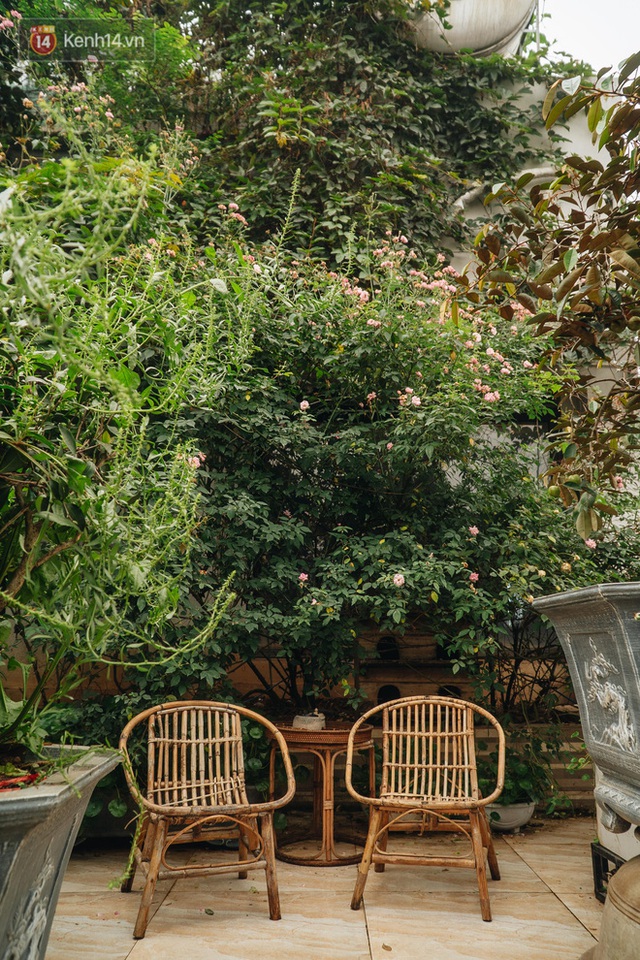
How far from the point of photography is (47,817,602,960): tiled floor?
2740 millimetres

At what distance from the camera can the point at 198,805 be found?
3.22 metres

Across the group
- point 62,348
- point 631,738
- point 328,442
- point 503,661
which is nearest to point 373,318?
point 328,442

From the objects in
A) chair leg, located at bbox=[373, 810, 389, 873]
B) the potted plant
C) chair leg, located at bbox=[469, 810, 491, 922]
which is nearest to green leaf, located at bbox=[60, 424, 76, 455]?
chair leg, located at bbox=[469, 810, 491, 922]

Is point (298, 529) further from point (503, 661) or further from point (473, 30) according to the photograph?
point (473, 30)

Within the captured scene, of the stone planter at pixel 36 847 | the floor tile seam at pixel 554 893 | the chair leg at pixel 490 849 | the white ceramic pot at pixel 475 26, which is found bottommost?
the floor tile seam at pixel 554 893

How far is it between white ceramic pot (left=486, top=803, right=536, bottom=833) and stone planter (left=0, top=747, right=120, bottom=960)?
3.13 meters

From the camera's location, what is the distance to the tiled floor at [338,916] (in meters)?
2.74

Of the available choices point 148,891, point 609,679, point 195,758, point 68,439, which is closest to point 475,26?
point 195,758

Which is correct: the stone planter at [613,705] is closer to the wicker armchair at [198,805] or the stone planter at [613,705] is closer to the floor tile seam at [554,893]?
the floor tile seam at [554,893]

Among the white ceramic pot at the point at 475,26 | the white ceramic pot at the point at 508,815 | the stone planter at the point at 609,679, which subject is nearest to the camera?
the stone planter at the point at 609,679

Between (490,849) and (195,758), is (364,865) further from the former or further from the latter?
(195,758)

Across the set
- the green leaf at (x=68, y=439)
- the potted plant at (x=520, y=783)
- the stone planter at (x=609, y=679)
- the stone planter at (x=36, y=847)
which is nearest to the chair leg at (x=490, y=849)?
the potted plant at (x=520, y=783)

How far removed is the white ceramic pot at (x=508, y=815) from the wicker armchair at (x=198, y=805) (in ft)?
4.38

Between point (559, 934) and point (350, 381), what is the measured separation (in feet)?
9.27
